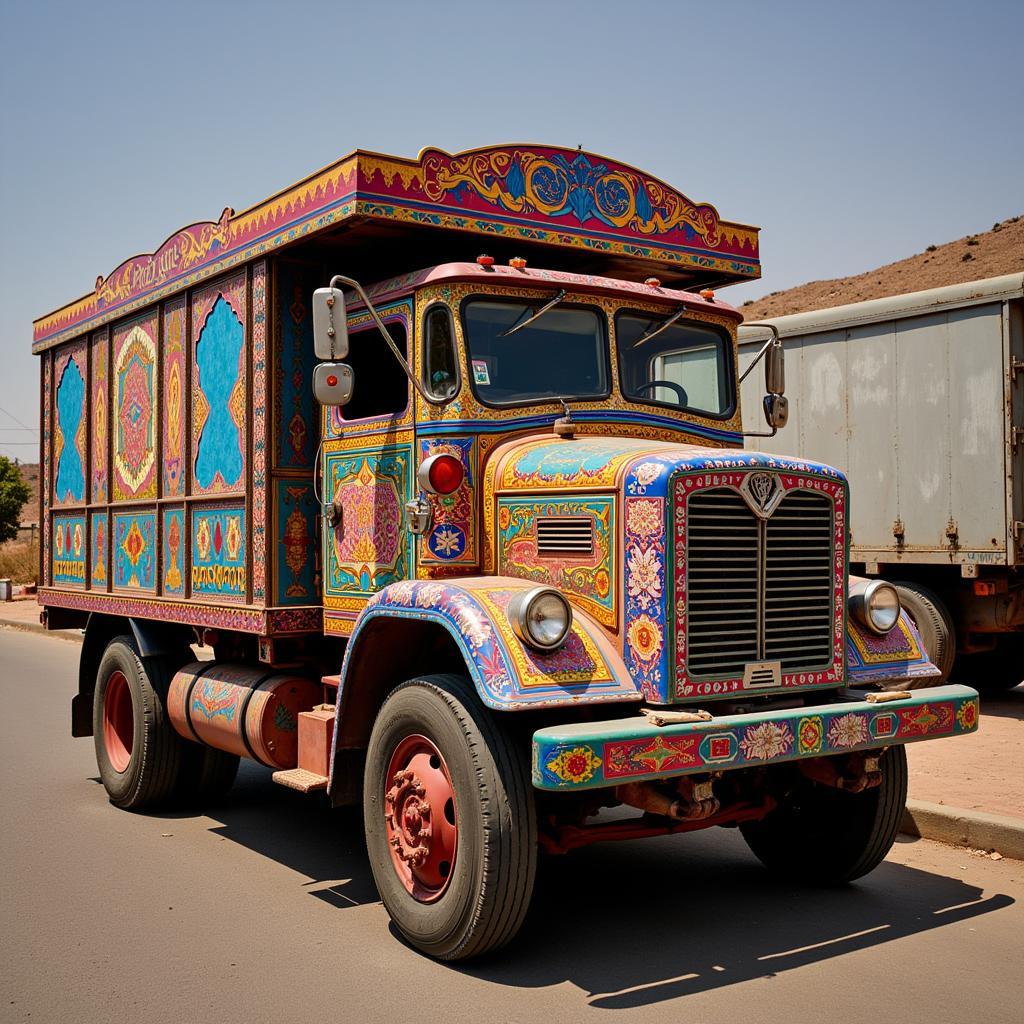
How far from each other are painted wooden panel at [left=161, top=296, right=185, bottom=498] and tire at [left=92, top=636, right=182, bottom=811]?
1227mm

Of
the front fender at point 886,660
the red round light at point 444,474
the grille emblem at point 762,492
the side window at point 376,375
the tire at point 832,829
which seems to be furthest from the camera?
the side window at point 376,375

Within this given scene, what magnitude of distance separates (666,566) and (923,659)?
1.69m

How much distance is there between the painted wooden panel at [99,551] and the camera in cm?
883

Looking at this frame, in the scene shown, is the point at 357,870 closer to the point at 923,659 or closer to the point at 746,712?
the point at 746,712

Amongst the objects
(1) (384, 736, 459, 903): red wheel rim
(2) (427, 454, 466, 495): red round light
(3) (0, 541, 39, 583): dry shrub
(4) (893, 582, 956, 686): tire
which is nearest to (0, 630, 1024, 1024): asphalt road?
(1) (384, 736, 459, 903): red wheel rim

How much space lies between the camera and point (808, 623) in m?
5.31

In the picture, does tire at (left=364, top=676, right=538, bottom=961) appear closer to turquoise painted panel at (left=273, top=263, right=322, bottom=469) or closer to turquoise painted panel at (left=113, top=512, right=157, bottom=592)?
turquoise painted panel at (left=273, top=263, right=322, bottom=469)

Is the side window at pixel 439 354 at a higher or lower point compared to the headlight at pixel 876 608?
higher

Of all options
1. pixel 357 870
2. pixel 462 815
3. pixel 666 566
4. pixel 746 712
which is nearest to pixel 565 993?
pixel 462 815

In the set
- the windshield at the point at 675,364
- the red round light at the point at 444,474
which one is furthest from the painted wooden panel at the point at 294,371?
the windshield at the point at 675,364

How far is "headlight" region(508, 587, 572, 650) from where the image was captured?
468cm

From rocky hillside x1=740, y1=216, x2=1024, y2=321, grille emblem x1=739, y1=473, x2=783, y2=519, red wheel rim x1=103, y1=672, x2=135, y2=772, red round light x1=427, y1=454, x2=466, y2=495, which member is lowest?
red wheel rim x1=103, y1=672, x2=135, y2=772

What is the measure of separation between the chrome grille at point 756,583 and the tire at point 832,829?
0.87 metres

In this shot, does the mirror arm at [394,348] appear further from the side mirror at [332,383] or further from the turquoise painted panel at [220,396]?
the turquoise painted panel at [220,396]
